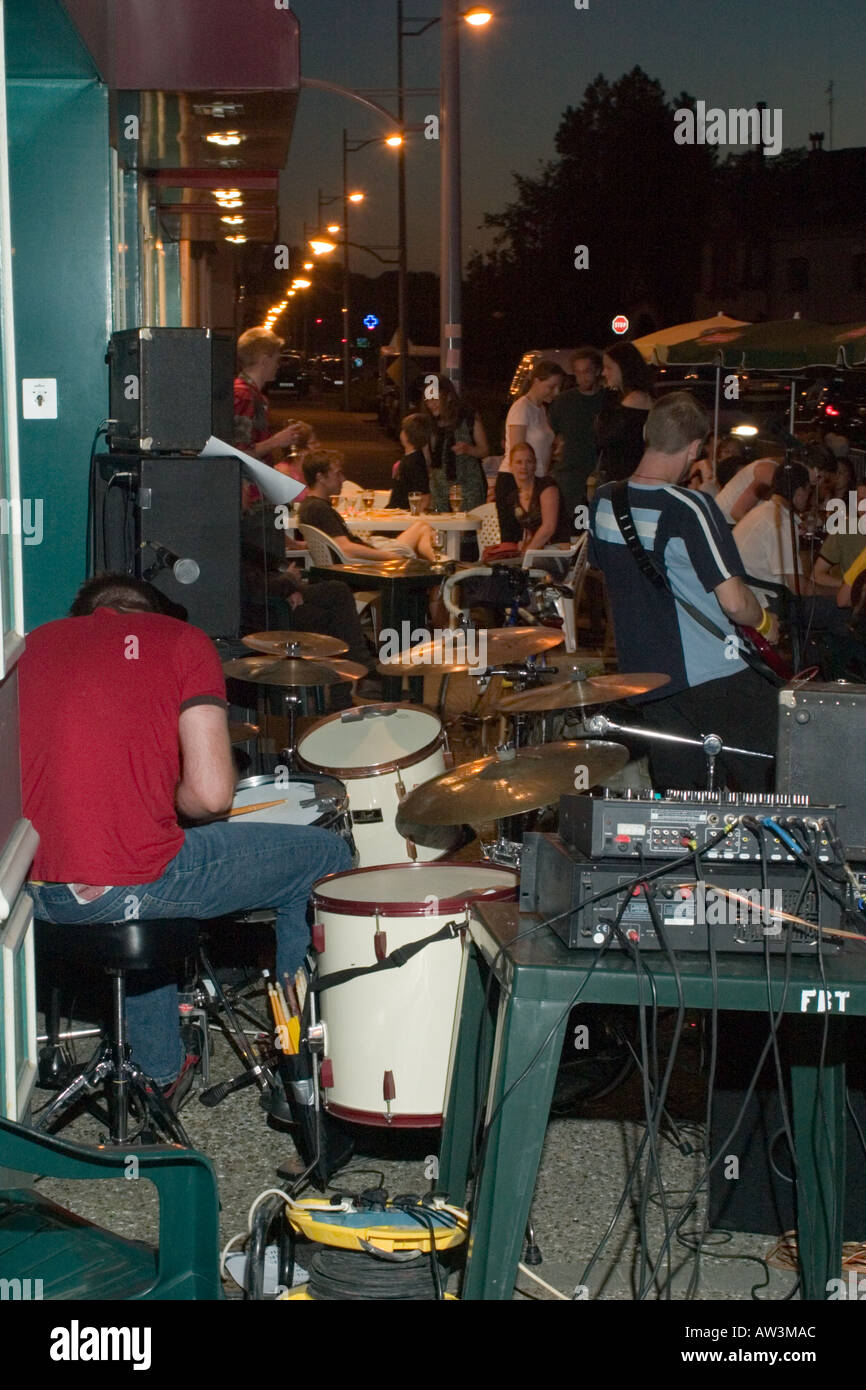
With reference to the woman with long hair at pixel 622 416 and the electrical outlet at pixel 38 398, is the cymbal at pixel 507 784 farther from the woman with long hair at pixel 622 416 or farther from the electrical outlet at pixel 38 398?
the woman with long hair at pixel 622 416

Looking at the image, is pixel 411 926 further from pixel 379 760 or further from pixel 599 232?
pixel 599 232

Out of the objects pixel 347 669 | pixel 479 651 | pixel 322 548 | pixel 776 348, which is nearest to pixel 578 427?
pixel 322 548

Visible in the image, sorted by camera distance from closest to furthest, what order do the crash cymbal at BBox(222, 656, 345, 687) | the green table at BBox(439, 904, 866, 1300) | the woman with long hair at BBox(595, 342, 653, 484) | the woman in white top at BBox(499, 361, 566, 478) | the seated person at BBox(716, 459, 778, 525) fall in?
the green table at BBox(439, 904, 866, 1300)
the crash cymbal at BBox(222, 656, 345, 687)
the seated person at BBox(716, 459, 778, 525)
the woman with long hair at BBox(595, 342, 653, 484)
the woman in white top at BBox(499, 361, 566, 478)

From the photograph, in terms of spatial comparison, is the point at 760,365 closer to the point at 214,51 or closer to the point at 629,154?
the point at 214,51

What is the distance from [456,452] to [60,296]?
553 cm

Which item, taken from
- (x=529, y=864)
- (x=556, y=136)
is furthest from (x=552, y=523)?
(x=556, y=136)

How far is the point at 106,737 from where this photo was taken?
3678mm

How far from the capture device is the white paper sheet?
5480 mm

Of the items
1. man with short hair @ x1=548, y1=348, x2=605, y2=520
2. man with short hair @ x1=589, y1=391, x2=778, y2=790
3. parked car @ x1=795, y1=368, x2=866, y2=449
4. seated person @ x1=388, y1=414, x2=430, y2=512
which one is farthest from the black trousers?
parked car @ x1=795, y1=368, x2=866, y2=449

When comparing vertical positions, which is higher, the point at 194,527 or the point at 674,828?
the point at 194,527

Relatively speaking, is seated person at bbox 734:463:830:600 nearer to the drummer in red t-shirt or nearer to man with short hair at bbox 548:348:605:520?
man with short hair at bbox 548:348:605:520

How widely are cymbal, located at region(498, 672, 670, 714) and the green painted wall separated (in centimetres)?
258
